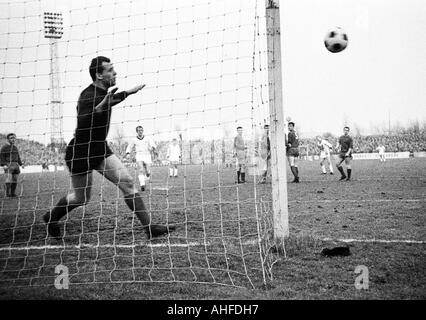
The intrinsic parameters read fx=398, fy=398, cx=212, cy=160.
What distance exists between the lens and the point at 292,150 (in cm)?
1370

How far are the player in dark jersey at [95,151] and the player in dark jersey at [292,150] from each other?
29.1 ft

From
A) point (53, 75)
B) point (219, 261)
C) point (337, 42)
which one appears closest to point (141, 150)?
point (53, 75)

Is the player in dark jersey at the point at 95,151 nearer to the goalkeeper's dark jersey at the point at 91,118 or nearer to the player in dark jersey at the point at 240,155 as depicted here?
the goalkeeper's dark jersey at the point at 91,118

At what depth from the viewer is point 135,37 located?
4852 millimetres

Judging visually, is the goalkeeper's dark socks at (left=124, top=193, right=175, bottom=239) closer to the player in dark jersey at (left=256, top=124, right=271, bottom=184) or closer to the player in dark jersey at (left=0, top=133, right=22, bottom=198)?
the player in dark jersey at (left=256, top=124, right=271, bottom=184)

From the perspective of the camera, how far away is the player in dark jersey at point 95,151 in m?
4.82

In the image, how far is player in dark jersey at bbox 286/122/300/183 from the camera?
527 inches

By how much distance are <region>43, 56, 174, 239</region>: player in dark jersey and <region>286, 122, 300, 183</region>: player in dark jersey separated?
29.1ft

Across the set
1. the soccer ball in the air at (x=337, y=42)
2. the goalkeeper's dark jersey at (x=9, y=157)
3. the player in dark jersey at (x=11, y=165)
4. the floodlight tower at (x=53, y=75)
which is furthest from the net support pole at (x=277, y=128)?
the goalkeeper's dark jersey at (x=9, y=157)
